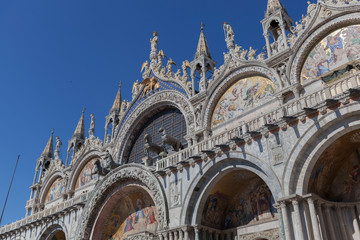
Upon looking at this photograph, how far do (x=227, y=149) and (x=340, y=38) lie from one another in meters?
6.08

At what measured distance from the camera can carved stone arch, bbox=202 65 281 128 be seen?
607 inches

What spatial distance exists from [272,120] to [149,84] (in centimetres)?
1114

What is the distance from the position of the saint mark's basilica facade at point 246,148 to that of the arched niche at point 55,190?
3685mm

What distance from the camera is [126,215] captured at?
17.3 metres

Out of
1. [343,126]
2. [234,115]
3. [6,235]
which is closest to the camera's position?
[343,126]

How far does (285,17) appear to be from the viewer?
15.9 m

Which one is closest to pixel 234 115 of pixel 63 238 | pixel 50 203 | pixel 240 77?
pixel 240 77

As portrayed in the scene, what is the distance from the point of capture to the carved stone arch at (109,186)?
15305mm

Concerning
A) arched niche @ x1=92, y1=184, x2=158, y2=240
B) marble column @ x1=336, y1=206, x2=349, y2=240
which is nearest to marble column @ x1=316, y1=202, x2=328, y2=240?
marble column @ x1=336, y1=206, x2=349, y2=240

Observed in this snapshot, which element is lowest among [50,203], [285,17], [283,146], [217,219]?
[217,219]

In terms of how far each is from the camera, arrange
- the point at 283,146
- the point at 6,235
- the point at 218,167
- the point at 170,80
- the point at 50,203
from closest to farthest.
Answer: the point at 283,146 < the point at 218,167 < the point at 170,80 < the point at 6,235 < the point at 50,203

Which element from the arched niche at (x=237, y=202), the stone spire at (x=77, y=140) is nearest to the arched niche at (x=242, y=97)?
the arched niche at (x=237, y=202)

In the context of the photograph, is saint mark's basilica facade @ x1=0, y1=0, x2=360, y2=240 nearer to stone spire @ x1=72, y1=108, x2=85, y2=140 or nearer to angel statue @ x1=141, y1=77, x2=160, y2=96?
angel statue @ x1=141, y1=77, x2=160, y2=96

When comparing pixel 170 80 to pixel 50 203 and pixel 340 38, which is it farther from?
pixel 50 203
